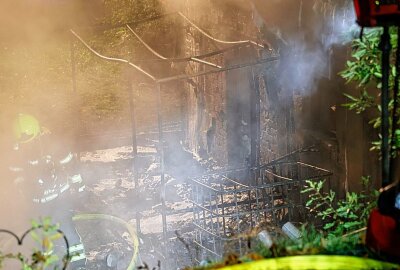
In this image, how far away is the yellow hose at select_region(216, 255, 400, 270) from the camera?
2.19m

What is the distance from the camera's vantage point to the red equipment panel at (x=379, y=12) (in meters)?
2.58

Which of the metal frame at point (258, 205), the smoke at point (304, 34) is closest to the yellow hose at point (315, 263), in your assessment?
the smoke at point (304, 34)

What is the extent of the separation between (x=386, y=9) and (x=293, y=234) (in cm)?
408

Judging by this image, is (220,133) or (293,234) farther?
(220,133)

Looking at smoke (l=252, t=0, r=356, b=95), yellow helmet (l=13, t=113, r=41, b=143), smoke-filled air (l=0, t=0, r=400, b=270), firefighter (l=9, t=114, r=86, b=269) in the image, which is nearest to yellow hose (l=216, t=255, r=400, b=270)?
smoke-filled air (l=0, t=0, r=400, b=270)

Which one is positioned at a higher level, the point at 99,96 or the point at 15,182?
the point at 99,96

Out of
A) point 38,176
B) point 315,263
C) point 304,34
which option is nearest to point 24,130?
point 38,176

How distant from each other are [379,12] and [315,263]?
1604mm

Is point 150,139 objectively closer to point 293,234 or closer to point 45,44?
point 45,44

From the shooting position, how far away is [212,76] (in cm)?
1209

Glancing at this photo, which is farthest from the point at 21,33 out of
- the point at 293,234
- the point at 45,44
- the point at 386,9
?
the point at 386,9

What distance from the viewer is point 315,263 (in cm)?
223

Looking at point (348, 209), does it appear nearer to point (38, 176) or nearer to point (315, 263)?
point (315, 263)

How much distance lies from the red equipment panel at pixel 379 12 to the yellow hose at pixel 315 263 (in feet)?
4.85
